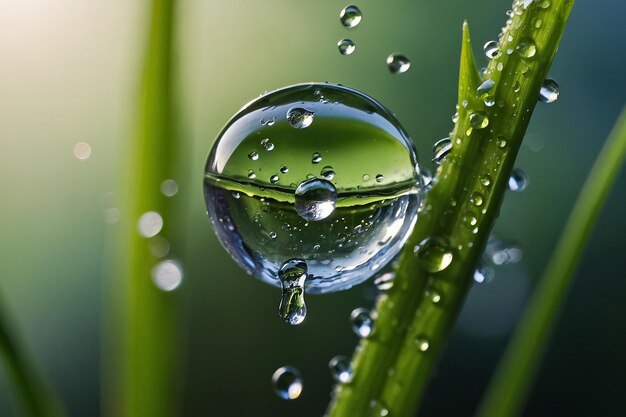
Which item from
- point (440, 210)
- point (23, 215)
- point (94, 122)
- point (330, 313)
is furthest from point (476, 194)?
point (23, 215)

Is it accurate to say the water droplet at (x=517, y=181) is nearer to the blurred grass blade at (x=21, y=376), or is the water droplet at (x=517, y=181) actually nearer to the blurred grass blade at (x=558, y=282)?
the blurred grass blade at (x=558, y=282)

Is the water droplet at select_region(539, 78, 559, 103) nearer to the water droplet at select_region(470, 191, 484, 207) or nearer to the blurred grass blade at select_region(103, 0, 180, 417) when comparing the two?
the water droplet at select_region(470, 191, 484, 207)

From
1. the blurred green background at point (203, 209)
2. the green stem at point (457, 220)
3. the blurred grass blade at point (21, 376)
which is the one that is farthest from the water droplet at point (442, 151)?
the blurred green background at point (203, 209)

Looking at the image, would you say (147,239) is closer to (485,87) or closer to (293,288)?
(293,288)

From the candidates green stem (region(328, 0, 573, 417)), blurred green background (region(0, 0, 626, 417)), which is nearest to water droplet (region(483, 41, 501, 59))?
green stem (region(328, 0, 573, 417))

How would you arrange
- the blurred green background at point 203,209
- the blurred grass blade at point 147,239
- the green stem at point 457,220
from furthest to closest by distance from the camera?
the blurred green background at point 203,209 → the blurred grass blade at point 147,239 → the green stem at point 457,220
